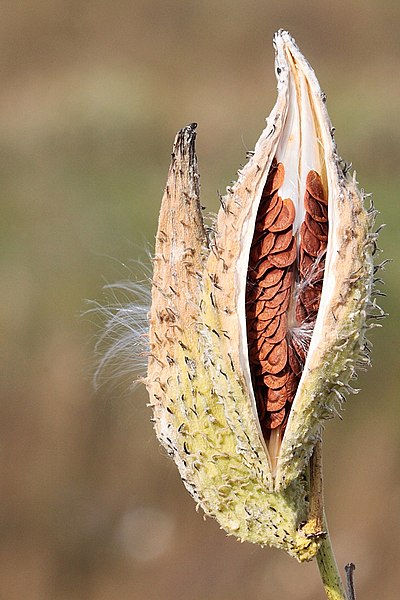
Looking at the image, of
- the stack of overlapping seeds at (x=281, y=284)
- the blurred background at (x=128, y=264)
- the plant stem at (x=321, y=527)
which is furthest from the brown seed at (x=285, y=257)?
the blurred background at (x=128, y=264)

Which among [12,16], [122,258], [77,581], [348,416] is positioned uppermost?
[12,16]

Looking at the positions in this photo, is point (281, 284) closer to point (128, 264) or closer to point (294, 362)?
point (294, 362)

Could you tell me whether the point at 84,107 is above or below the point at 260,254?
above

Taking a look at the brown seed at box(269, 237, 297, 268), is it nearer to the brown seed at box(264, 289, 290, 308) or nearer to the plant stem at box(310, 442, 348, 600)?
the brown seed at box(264, 289, 290, 308)

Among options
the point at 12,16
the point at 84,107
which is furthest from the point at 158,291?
the point at 12,16

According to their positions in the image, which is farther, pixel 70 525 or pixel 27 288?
pixel 27 288

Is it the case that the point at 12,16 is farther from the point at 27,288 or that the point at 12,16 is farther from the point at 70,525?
the point at 70,525

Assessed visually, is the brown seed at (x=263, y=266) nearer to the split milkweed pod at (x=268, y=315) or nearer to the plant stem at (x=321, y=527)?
the split milkweed pod at (x=268, y=315)
